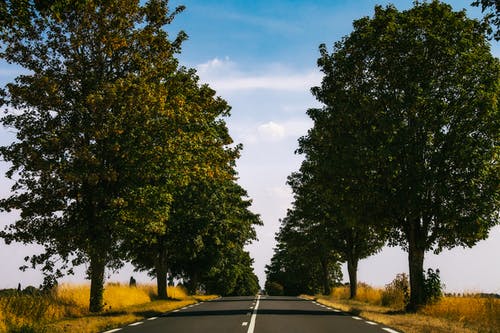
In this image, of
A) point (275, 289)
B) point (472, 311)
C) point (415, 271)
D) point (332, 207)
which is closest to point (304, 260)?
point (332, 207)

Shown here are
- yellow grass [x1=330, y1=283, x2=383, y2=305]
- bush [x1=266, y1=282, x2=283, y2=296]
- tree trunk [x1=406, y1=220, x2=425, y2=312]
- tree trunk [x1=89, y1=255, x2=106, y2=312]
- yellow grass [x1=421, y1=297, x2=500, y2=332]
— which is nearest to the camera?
yellow grass [x1=421, y1=297, x2=500, y2=332]

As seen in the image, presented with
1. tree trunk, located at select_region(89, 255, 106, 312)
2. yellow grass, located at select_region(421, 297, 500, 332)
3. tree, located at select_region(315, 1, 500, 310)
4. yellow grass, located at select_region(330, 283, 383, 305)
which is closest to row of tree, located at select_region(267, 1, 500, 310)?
tree, located at select_region(315, 1, 500, 310)

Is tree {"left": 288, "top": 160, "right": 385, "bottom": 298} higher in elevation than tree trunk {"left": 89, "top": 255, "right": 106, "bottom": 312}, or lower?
higher

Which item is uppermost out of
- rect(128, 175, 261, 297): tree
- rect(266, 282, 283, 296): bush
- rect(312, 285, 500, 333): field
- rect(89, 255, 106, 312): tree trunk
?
rect(128, 175, 261, 297): tree

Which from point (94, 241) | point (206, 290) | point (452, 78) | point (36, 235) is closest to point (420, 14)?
point (452, 78)

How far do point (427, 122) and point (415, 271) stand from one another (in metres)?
6.64

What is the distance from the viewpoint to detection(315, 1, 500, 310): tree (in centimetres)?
2302

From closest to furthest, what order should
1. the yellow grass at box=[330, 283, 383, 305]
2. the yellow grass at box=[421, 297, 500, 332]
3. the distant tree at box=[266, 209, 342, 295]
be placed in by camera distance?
the yellow grass at box=[421, 297, 500, 332], the yellow grass at box=[330, 283, 383, 305], the distant tree at box=[266, 209, 342, 295]

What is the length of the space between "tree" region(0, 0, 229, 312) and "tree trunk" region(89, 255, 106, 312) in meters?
0.04

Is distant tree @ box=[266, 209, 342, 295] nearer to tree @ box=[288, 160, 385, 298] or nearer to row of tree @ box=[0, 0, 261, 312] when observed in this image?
tree @ box=[288, 160, 385, 298]

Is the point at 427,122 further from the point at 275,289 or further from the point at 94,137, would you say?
the point at 275,289

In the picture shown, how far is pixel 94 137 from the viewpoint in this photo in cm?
2088

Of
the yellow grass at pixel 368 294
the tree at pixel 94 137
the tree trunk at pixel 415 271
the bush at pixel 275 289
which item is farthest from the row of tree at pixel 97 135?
the bush at pixel 275 289

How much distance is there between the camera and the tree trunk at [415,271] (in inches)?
979
